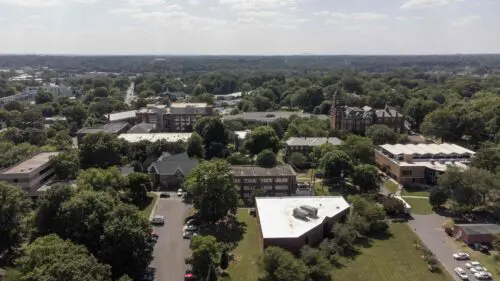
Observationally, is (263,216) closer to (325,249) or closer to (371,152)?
(325,249)

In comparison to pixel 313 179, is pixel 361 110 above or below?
above

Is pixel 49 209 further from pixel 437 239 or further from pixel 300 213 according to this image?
pixel 437 239

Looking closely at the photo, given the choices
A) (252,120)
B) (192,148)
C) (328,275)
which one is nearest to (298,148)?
(192,148)

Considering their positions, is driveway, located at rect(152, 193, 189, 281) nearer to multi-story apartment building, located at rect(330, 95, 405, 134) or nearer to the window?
the window

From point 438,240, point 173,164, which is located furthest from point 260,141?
point 438,240

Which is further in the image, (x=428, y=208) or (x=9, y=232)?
(x=428, y=208)

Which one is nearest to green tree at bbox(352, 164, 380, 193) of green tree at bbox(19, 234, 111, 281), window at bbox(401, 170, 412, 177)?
window at bbox(401, 170, 412, 177)
